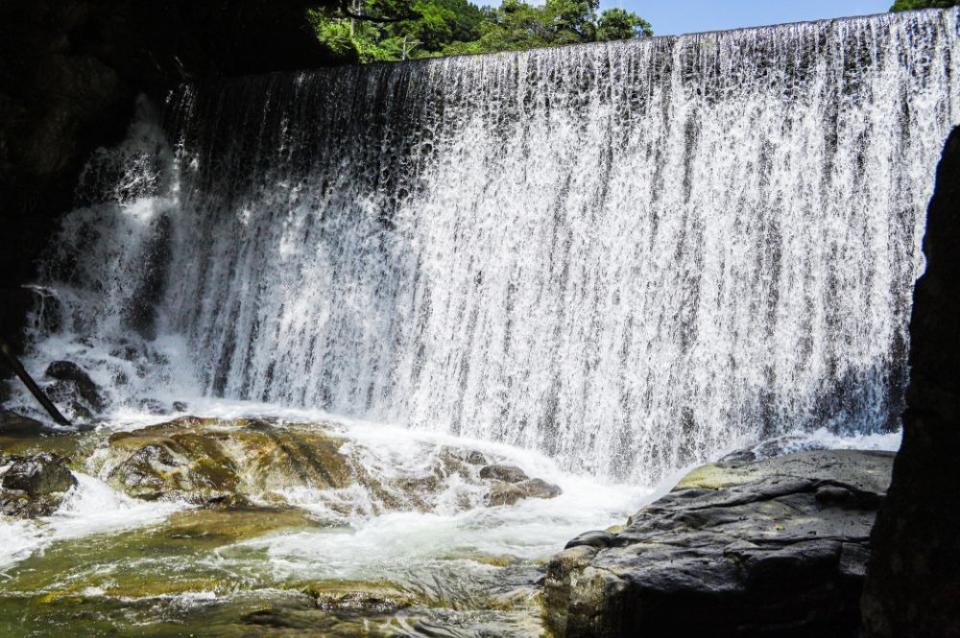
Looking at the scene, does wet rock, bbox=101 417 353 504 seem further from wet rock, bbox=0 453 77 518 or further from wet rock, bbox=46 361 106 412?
wet rock, bbox=46 361 106 412

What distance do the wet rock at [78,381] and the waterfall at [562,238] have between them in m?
1.08

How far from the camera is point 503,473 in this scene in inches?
343

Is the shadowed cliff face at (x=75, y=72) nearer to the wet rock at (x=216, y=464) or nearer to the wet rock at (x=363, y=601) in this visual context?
the wet rock at (x=216, y=464)

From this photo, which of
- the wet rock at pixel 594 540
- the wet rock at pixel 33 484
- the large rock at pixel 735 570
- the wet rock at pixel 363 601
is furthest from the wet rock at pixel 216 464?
the large rock at pixel 735 570

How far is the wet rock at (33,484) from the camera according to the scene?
7129 millimetres

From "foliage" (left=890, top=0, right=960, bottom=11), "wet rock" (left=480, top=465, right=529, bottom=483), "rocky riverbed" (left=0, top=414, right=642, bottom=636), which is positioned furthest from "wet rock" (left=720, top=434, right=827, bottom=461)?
"foliage" (left=890, top=0, right=960, bottom=11)

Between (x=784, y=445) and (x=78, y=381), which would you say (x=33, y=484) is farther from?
(x=784, y=445)

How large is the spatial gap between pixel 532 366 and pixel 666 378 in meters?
1.78

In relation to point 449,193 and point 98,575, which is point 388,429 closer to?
point 449,193

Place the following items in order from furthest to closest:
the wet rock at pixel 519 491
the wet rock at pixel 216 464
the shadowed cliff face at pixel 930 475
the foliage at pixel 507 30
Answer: the foliage at pixel 507 30
the wet rock at pixel 519 491
the wet rock at pixel 216 464
the shadowed cliff face at pixel 930 475

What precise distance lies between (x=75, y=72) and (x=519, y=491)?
10.2 metres

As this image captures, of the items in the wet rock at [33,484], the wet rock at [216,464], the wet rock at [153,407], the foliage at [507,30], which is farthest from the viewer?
the foliage at [507,30]

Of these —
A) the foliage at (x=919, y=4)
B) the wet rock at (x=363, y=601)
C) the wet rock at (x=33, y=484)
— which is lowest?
the wet rock at (x=363, y=601)

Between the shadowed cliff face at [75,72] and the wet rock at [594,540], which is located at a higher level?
the shadowed cliff face at [75,72]
